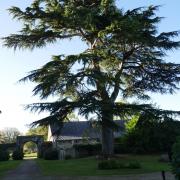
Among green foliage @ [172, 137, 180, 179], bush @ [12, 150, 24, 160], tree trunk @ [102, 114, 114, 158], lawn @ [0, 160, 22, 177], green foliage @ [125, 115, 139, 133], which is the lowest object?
green foliage @ [172, 137, 180, 179]

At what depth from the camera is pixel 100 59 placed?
3288 centimetres

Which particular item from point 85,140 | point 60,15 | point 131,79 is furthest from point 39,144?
point 60,15

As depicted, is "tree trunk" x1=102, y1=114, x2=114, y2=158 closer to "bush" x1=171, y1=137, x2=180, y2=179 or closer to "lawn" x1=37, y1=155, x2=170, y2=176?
"lawn" x1=37, y1=155, x2=170, y2=176

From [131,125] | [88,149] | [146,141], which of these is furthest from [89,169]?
[88,149]

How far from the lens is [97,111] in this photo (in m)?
28.7

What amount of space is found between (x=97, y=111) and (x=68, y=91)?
132 inches

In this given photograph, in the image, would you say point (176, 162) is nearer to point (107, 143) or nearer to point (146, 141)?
point (107, 143)

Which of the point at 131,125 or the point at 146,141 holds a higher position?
the point at 131,125

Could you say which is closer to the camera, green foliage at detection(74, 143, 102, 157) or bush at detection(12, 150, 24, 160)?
green foliage at detection(74, 143, 102, 157)

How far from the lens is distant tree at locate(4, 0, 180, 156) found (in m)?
29.8

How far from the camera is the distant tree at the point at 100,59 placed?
29.8 metres

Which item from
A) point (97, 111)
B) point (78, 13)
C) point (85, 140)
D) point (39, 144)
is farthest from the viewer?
point (39, 144)

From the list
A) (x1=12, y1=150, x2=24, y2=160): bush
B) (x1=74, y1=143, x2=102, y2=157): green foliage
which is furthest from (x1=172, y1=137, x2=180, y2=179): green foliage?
(x1=12, y1=150, x2=24, y2=160): bush

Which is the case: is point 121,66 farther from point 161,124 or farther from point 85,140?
point 85,140
